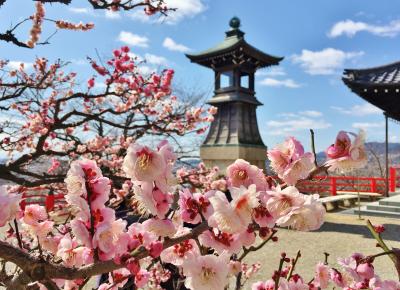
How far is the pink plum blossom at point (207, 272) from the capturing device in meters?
1.21

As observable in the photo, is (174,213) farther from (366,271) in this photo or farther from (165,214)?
(366,271)

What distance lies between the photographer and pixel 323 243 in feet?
26.8

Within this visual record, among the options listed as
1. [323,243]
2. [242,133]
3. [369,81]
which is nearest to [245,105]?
[242,133]

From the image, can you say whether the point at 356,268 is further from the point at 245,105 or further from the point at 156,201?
the point at 245,105

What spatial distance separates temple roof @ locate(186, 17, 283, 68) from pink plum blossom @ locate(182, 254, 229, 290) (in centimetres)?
1398

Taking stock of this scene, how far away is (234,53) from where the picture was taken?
14.7 meters

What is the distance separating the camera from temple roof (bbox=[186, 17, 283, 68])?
1469cm

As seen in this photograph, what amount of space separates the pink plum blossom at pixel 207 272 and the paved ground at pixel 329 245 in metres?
4.67

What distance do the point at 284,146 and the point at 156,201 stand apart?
52 centimetres

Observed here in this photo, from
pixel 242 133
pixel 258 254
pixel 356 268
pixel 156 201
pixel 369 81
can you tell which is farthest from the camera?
pixel 242 133

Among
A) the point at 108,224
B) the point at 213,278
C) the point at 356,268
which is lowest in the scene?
the point at 356,268

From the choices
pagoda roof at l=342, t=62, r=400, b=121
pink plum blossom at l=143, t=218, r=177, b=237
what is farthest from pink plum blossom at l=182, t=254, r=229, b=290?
pagoda roof at l=342, t=62, r=400, b=121

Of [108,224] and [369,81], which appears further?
[369,81]

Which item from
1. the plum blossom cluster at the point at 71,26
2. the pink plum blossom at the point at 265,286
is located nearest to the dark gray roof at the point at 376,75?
the plum blossom cluster at the point at 71,26
